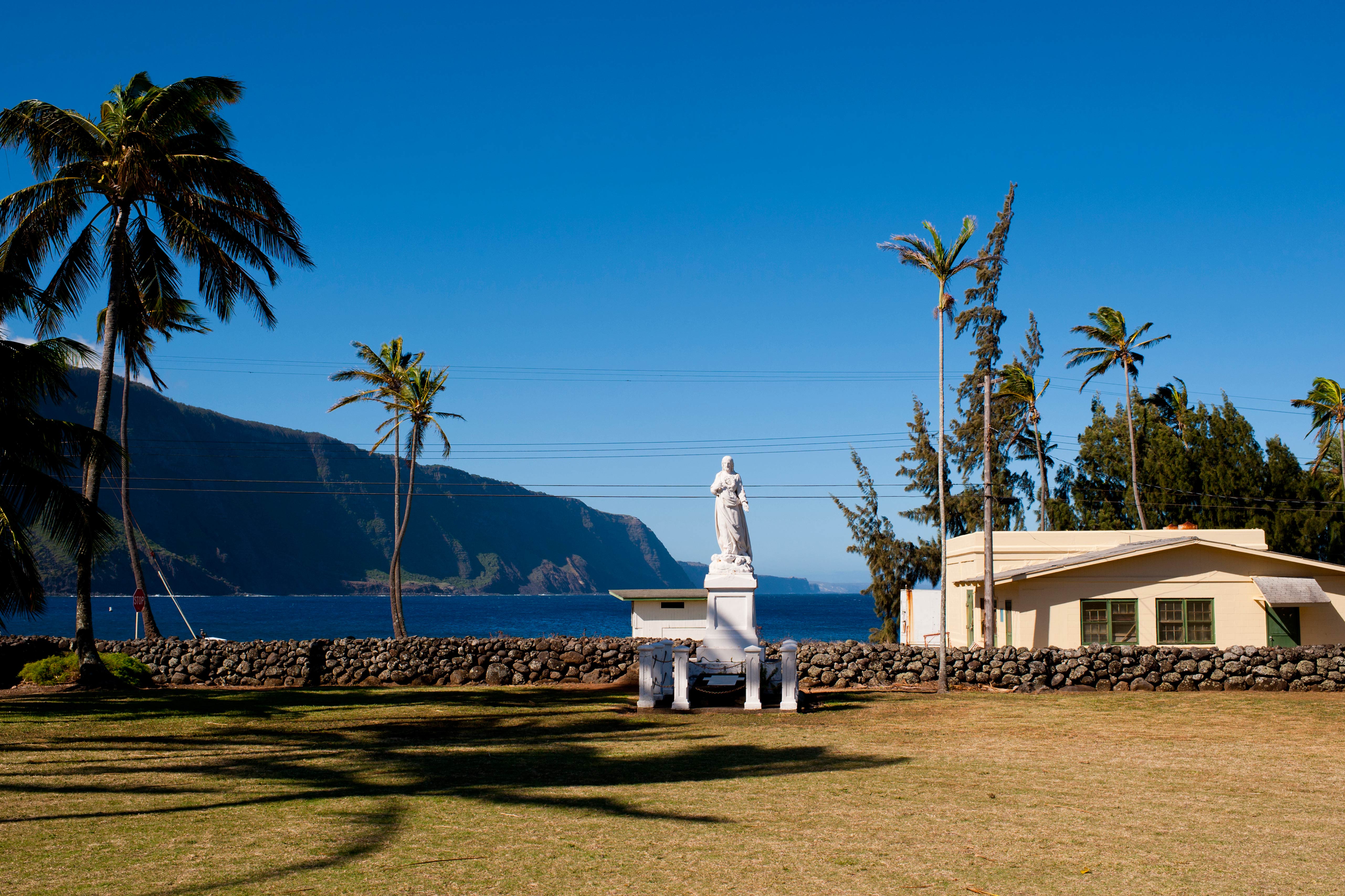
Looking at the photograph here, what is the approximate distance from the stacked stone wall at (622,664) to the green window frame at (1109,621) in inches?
26.2

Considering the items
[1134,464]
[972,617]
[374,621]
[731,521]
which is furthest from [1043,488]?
[374,621]

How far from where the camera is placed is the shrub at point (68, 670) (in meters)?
20.1

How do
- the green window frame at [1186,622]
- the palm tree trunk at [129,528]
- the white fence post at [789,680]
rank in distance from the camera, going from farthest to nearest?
the palm tree trunk at [129,528] < the green window frame at [1186,622] < the white fence post at [789,680]

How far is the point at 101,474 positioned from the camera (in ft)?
62.3

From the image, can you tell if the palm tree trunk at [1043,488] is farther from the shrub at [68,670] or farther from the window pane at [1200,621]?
the shrub at [68,670]

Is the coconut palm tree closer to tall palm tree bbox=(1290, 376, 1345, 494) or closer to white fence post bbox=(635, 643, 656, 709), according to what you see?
tall palm tree bbox=(1290, 376, 1345, 494)

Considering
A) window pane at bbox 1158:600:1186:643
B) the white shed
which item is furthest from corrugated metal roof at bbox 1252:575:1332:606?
the white shed

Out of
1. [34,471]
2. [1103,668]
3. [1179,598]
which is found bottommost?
[1103,668]

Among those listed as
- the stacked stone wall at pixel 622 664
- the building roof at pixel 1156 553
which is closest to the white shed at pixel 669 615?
the stacked stone wall at pixel 622 664

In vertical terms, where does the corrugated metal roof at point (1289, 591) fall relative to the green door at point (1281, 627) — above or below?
above

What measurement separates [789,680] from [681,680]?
1.85m

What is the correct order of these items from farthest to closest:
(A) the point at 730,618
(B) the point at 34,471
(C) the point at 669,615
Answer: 1. (C) the point at 669,615
2. (A) the point at 730,618
3. (B) the point at 34,471

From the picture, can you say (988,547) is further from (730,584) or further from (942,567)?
(730,584)

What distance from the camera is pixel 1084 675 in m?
Result: 21.7
